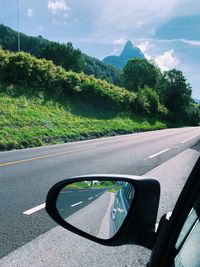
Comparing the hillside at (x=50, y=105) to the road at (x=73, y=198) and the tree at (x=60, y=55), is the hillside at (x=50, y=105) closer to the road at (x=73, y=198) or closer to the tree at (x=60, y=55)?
the road at (x=73, y=198)

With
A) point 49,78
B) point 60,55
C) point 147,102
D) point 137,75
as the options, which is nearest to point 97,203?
point 49,78

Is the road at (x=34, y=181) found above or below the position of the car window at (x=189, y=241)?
below

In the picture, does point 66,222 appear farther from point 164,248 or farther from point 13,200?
point 13,200

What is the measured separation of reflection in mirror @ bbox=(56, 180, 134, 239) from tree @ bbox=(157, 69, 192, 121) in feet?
236

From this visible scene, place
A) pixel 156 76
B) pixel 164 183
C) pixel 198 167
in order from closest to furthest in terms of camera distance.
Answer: pixel 198 167 → pixel 164 183 → pixel 156 76

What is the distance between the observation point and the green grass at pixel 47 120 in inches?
758

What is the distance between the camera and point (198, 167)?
4.16 ft

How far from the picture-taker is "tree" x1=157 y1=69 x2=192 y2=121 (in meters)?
77.6

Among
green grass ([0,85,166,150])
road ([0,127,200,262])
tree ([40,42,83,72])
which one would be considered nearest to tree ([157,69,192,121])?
tree ([40,42,83,72])

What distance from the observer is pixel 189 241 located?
4.43ft

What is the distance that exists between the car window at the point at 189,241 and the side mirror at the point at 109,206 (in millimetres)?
166

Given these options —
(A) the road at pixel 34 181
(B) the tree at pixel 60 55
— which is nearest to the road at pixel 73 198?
(A) the road at pixel 34 181

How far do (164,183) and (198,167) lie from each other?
706 cm

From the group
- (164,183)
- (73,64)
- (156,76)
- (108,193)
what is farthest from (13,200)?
(156,76)
